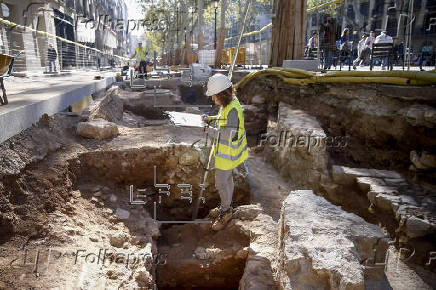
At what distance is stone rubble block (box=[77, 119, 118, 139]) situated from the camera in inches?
207

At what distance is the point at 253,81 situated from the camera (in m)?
9.87

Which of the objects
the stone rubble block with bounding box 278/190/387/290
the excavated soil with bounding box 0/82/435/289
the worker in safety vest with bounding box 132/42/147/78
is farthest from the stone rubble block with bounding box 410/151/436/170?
the worker in safety vest with bounding box 132/42/147/78

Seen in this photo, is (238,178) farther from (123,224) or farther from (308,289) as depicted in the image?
(308,289)

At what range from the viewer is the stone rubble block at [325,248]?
2.16 meters

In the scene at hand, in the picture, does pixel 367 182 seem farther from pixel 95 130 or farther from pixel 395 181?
pixel 95 130

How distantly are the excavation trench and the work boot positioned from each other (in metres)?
0.08

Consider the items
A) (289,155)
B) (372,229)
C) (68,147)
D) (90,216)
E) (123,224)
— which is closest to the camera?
(372,229)

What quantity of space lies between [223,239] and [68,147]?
284 centimetres

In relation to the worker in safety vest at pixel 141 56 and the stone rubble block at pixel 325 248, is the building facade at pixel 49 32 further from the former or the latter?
the stone rubble block at pixel 325 248

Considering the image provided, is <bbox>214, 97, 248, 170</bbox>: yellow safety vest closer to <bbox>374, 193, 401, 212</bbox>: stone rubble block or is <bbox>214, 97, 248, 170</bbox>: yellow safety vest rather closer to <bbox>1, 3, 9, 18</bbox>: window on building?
<bbox>374, 193, 401, 212</bbox>: stone rubble block

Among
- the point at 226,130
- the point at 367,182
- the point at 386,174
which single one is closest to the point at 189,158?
the point at 226,130

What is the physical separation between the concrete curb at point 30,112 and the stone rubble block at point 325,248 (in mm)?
3120

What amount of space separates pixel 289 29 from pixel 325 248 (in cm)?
765

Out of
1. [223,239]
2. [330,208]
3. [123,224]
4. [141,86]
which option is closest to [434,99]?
[330,208]
